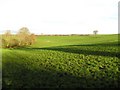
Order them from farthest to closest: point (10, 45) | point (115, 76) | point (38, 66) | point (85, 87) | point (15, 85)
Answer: point (10, 45), point (38, 66), point (115, 76), point (15, 85), point (85, 87)

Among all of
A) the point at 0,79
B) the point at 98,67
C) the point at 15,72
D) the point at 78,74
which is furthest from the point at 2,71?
the point at 98,67

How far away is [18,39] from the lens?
280 feet

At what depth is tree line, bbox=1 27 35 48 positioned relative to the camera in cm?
8281

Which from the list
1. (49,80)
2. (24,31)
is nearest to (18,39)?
(24,31)

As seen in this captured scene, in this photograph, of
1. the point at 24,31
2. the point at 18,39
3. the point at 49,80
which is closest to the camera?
the point at 49,80

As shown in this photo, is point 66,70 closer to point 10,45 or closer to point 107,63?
point 107,63

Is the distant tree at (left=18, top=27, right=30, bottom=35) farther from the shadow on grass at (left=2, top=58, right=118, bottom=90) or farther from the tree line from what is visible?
the shadow on grass at (left=2, top=58, right=118, bottom=90)

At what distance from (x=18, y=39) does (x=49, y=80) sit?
64967 mm

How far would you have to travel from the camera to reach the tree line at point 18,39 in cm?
8281

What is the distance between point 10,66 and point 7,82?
799 cm

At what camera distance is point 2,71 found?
26.7m

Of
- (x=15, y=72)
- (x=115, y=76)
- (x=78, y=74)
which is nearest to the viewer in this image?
(x=115, y=76)

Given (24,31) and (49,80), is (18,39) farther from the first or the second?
(49,80)

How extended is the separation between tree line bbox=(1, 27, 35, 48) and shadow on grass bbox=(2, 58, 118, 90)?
5664 centimetres
